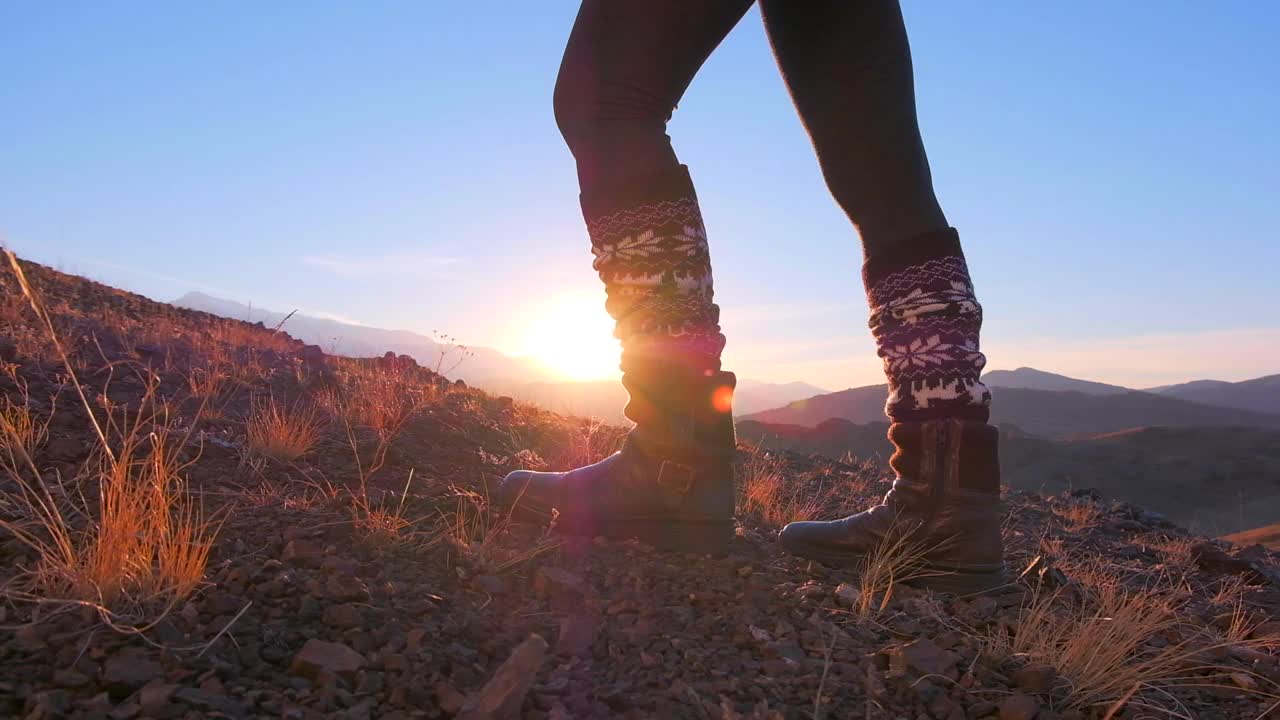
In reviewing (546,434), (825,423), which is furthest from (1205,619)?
(825,423)

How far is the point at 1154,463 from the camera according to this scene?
19.6 m

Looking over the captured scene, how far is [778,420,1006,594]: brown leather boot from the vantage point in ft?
5.41

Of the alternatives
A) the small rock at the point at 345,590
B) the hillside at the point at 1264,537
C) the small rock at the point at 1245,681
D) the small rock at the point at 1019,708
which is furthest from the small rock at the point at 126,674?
the hillside at the point at 1264,537

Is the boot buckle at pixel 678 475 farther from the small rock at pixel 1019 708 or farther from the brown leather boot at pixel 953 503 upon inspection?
the small rock at pixel 1019 708

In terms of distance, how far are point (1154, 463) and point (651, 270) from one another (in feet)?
71.7

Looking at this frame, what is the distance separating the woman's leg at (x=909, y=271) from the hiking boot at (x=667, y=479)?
1.20 feet

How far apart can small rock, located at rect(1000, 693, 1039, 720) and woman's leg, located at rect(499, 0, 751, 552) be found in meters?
0.75

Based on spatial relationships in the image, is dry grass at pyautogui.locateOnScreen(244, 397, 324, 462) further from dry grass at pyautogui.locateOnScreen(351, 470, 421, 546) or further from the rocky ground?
dry grass at pyautogui.locateOnScreen(351, 470, 421, 546)

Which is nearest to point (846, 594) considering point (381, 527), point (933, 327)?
point (933, 327)

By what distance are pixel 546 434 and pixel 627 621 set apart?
2.58 m

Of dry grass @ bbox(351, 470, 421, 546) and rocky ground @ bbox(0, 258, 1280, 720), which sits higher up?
A: dry grass @ bbox(351, 470, 421, 546)

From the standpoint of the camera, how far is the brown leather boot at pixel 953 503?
5.41 feet

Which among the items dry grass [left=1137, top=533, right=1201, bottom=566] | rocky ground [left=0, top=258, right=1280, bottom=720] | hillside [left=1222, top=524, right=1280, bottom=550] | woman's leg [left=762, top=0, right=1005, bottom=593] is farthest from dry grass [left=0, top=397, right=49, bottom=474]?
hillside [left=1222, top=524, right=1280, bottom=550]

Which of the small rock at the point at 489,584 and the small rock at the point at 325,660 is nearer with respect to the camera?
the small rock at the point at 325,660
